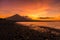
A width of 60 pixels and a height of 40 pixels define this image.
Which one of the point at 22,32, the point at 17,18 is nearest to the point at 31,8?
the point at 17,18

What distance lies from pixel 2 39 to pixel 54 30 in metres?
0.88

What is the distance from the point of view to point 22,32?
8.23 feet

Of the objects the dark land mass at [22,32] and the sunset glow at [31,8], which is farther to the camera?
the sunset glow at [31,8]

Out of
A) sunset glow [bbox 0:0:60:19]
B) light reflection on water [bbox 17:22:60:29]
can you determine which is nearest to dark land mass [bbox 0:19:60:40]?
light reflection on water [bbox 17:22:60:29]

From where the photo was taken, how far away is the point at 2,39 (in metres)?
2.34

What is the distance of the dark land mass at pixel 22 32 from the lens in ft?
7.75

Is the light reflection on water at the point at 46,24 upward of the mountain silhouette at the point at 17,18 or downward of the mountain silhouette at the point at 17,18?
downward

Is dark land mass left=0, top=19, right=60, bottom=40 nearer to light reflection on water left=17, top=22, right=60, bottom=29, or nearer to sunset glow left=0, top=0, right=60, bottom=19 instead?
light reflection on water left=17, top=22, right=60, bottom=29

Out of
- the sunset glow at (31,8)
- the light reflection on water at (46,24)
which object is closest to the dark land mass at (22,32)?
the light reflection on water at (46,24)

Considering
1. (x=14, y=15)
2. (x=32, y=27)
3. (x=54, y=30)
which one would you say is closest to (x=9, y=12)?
(x=14, y=15)

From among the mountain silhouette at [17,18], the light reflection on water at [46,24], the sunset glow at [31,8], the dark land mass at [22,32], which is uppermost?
the sunset glow at [31,8]

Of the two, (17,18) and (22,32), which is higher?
(17,18)

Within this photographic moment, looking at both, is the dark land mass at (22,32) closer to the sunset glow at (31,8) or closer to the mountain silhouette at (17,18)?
the mountain silhouette at (17,18)

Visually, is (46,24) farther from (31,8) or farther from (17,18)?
(17,18)
